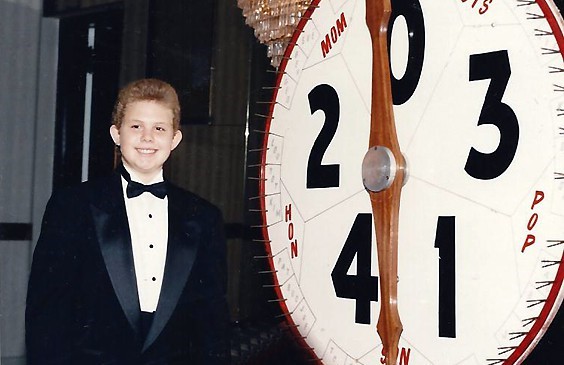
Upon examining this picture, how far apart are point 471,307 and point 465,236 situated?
10 cm

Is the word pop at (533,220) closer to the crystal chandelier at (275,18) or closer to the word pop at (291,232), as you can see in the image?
the word pop at (291,232)

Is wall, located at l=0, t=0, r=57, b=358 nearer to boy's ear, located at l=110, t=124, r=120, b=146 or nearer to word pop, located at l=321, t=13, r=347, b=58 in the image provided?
boy's ear, located at l=110, t=124, r=120, b=146

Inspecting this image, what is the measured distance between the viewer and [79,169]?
1.33m

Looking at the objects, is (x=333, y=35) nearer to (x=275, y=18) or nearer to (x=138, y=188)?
(x=275, y=18)

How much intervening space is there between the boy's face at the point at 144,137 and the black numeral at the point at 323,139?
27 centimetres

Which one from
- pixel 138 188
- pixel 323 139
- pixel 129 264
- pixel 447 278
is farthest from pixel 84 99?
pixel 447 278

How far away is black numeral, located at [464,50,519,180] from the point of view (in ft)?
3.23

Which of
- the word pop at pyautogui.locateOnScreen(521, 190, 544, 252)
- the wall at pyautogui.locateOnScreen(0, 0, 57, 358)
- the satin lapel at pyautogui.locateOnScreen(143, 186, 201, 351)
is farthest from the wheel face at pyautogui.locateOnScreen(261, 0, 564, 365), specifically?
the wall at pyautogui.locateOnScreen(0, 0, 57, 358)

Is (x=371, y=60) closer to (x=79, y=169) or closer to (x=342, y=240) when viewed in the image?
(x=342, y=240)

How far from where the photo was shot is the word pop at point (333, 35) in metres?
1.27

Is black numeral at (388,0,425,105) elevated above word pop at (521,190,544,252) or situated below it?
above

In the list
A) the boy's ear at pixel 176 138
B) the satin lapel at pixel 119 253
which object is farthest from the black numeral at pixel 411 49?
the satin lapel at pixel 119 253

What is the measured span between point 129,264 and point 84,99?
0.33 metres

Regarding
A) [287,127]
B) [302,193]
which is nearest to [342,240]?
[302,193]
